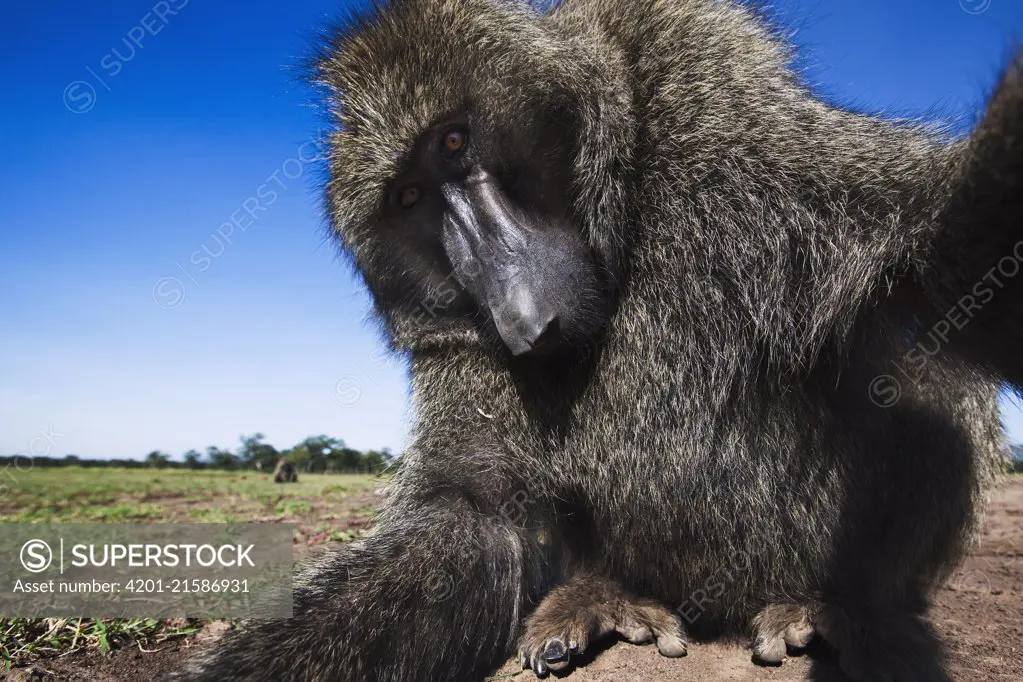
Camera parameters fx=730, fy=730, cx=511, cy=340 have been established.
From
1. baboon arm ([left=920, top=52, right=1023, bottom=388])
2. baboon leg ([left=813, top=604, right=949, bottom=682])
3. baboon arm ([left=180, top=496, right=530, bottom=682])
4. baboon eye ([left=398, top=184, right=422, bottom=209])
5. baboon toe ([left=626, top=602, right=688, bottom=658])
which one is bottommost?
baboon leg ([left=813, top=604, right=949, bottom=682])

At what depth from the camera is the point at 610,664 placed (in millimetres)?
2613

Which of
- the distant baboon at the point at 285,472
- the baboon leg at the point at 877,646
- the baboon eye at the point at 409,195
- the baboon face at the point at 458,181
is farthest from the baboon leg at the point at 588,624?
the distant baboon at the point at 285,472

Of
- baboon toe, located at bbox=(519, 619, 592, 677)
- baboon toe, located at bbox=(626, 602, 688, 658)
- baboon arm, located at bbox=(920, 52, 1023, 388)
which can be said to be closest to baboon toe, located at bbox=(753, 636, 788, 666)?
baboon toe, located at bbox=(626, 602, 688, 658)

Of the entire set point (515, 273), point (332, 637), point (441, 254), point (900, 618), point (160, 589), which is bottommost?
point (900, 618)

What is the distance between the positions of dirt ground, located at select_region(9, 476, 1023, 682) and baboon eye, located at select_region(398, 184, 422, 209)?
192 cm

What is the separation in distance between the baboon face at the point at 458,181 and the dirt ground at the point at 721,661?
116 cm

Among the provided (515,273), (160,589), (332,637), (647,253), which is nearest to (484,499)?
(332,637)

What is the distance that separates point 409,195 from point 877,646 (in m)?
2.41

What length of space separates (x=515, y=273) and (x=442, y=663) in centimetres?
145

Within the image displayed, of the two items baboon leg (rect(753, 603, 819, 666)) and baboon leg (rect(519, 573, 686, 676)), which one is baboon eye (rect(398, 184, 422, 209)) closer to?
baboon leg (rect(519, 573, 686, 676))

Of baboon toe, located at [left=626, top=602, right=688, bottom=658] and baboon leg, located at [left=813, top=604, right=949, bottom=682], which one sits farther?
baboon toe, located at [left=626, top=602, right=688, bottom=658]

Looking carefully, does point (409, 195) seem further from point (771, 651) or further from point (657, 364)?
→ point (771, 651)

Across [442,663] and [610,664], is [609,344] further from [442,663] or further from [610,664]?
[442,663]

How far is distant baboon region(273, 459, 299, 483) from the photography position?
1243cm
